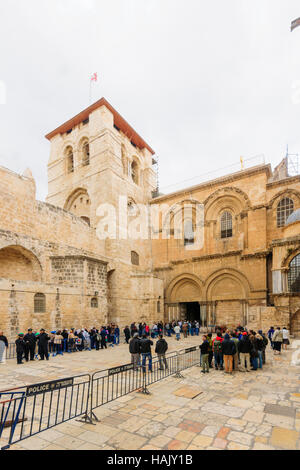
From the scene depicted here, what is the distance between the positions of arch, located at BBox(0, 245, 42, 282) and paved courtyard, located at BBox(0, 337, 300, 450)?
858 cm

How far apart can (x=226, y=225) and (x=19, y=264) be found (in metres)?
16.5

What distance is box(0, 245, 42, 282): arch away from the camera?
15.5m

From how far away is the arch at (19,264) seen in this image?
1553 cm

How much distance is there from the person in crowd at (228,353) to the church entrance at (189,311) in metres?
15.9

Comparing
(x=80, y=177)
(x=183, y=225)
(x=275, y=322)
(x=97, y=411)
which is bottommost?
(x=275, y=322)

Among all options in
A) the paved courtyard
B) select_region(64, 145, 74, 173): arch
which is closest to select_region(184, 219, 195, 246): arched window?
Result: select_region(64, 145, 74, 173): arch

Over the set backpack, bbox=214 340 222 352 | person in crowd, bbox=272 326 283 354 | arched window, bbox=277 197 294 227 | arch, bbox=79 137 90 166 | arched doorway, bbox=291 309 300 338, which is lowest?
arched doorway, bbox=291 309 300 338

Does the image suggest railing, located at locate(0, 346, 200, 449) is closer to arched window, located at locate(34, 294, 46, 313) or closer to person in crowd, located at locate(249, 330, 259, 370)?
person in crowd, located at locate(249, 330, 259, 370)

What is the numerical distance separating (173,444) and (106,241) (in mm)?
19098

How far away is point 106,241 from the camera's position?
22594 mm

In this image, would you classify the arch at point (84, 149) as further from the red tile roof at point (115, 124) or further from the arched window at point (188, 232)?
the arched window at point (188, 232)

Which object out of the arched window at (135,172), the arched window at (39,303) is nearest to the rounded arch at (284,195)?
the arched window at (135,172)
